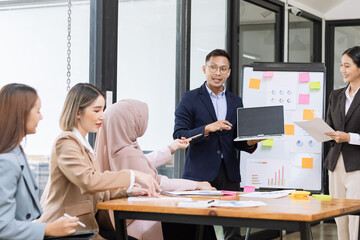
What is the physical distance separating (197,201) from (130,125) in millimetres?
588

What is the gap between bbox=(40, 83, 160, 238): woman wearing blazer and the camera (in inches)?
97.5

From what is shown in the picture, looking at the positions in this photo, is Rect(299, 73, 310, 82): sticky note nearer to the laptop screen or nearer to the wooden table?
the laptop screen

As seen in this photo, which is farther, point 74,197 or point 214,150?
point 214,150

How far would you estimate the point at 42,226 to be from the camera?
2.05 metres

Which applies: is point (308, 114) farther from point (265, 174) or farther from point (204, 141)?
point (204, 141)

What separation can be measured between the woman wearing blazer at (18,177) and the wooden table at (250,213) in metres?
0.46

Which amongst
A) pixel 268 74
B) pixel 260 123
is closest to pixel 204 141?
pixel 260 123

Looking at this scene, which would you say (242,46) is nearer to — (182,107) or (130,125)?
(182,107)

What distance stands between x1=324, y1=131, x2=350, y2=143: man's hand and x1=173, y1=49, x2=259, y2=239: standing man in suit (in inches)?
23.2

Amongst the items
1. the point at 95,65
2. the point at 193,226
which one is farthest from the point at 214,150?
the point at 95,65

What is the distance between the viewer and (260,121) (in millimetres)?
3889

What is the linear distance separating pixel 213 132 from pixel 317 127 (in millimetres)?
741

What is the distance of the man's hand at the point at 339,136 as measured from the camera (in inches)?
161

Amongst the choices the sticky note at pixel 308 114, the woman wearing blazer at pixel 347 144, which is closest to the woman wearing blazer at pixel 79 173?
the woman wearing blazer at pixel 347 144
